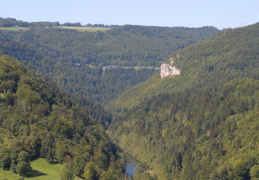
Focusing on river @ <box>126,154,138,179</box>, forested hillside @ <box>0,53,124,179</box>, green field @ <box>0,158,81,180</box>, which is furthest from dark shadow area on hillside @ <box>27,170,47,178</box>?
river @ <box>126,154,138,179</box>

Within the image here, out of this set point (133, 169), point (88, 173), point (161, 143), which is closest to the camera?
point (88, 173)

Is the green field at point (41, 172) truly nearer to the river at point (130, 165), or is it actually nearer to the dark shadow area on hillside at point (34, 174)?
the dark shadow area on hillside at point (34, 174)

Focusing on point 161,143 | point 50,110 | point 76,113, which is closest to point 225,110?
point 161,143

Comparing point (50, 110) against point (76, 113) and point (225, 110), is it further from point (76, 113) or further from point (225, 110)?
point (225, 110)

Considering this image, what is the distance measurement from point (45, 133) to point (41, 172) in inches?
909

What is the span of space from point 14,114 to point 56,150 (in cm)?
1708

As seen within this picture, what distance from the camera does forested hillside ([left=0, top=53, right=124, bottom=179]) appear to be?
10281cm

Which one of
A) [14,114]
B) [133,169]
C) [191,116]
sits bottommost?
[133,169]

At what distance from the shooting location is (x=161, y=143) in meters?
195

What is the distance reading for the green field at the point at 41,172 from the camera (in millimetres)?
90756

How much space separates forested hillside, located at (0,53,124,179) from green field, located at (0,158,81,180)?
1373mm

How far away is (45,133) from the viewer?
Answer: 119 meters

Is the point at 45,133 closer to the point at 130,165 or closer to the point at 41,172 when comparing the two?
the point at 41,172

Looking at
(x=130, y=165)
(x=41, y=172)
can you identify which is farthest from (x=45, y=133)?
(x=130, y=165)
